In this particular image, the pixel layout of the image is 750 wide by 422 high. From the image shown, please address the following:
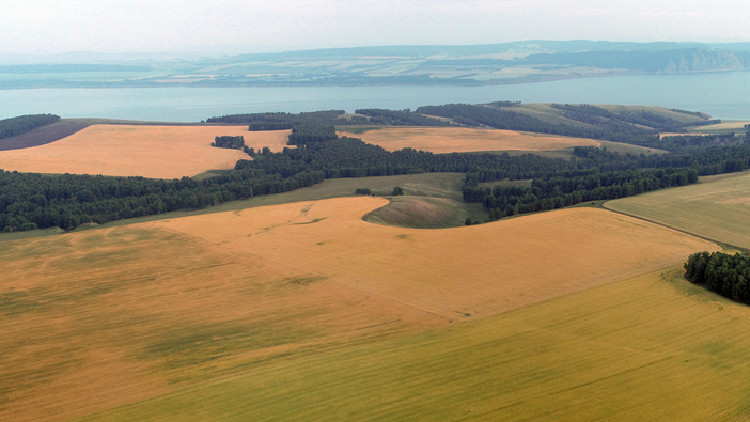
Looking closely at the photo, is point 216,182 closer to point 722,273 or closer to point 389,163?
point 389,163

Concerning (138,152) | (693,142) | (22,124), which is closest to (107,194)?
(138,152)

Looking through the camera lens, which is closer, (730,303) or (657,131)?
(730,303)

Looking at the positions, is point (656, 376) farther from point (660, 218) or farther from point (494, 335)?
point (660, 218)

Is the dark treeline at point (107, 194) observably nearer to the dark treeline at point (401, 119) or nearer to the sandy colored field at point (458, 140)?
the sandy colored field at point (458, 140)

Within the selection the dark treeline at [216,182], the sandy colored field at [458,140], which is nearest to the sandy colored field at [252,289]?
the dark treeline at [216,182]

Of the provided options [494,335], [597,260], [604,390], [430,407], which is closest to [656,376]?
[604,390]

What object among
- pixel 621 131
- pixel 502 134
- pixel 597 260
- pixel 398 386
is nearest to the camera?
pixel 398 386
